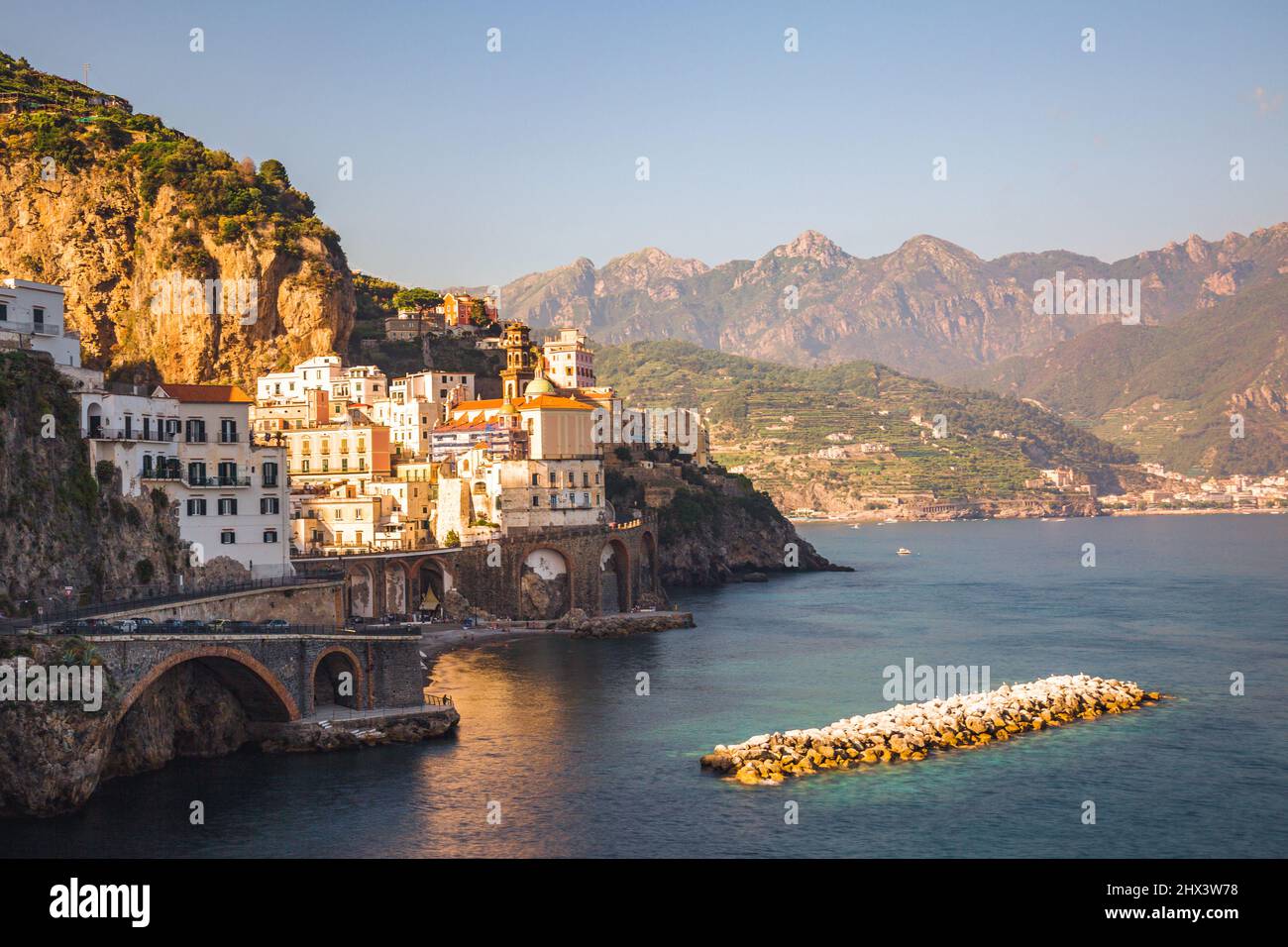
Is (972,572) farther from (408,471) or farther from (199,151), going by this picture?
(199,151)

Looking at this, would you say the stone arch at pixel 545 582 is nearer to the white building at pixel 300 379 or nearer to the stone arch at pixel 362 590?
the stone arch at pixel 362 590

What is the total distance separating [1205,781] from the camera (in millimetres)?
55000

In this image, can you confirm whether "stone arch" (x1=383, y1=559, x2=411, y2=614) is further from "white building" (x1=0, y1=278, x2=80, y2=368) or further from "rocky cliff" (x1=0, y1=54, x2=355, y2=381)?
"rocky cliff" (x1=0, y1=54, x2=355, y2=381)

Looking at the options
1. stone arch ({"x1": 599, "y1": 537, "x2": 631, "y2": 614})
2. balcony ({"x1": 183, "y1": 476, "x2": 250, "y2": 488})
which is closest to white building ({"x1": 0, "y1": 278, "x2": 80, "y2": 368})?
balcony ({"x1": 183, "y1": 476, "x2": 250, "y2": 488})

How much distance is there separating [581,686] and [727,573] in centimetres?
7000

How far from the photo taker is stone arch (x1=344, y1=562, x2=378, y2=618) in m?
87.4

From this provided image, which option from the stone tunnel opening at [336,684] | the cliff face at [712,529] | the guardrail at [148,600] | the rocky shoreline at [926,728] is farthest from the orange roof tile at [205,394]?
the cliff face at [712,529]

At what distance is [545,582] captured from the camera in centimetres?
9975

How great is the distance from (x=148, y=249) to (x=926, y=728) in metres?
82.1

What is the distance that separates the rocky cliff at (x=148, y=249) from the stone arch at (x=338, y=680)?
208ft

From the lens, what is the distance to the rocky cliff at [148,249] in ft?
378

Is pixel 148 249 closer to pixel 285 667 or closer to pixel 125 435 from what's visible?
pixel 125 435
